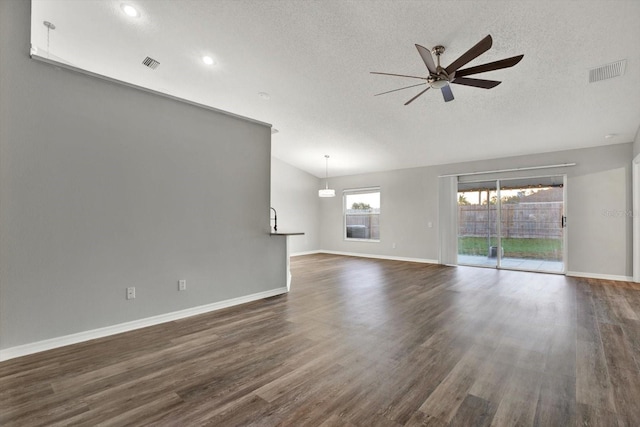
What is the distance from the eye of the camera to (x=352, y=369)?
2250mm

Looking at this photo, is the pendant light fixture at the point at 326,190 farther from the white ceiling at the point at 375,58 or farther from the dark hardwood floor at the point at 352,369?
the dark hardwood floor at the point at 352,369

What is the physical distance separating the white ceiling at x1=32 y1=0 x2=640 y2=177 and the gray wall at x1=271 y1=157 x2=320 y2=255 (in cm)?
277

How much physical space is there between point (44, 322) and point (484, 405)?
12.2 feet

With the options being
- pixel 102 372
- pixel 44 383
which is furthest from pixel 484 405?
pixel 44 383

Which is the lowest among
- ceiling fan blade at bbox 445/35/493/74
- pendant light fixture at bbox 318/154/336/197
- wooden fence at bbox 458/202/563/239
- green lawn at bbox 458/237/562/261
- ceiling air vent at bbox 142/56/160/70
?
green lawn at bbox 458/237/562/261

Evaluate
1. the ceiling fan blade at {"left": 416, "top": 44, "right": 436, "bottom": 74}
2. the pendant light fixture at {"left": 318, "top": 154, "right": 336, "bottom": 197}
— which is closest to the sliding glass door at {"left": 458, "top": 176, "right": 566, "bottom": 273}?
the pendant light fixture at {"left": 318, "top": 154, "right": 336, "bottom": 197}

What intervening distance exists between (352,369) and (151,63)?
5137 millimetres

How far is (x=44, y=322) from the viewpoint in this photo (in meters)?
2.60

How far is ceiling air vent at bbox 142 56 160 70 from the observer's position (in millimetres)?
4348

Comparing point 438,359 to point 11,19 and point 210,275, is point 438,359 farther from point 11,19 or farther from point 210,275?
point 11,19

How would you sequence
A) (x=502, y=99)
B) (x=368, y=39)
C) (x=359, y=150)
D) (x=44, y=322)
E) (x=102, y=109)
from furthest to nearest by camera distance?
1. (x=359, y=150)
2. (x=502, y=99)
3. (x=368, y=39)
4. (x=102, y=109)
5. (x=44, y=322)

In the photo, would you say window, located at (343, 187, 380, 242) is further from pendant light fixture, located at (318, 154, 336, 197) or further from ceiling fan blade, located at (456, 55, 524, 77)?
ceiling fan blade, located at (456, 55, 524, 77)

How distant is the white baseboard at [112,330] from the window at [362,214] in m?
5.51

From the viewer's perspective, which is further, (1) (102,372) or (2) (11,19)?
(2) (11,19)
